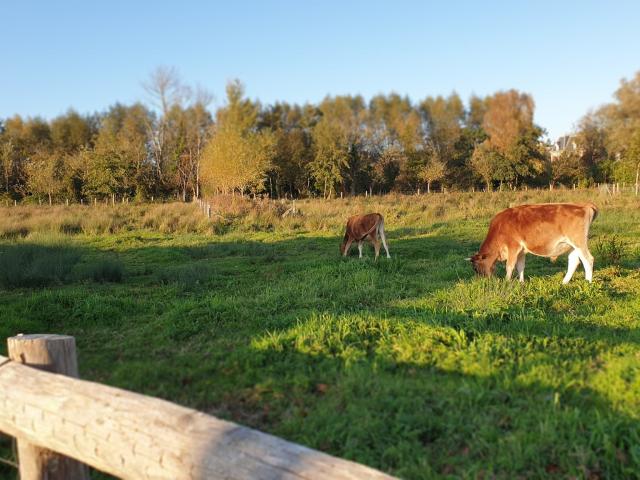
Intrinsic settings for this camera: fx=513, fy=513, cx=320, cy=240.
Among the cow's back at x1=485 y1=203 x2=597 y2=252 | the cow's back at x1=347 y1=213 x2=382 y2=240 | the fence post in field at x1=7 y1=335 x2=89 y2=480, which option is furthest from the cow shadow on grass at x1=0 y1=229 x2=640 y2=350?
the fence post in field at x1=7 y1=335 x2=89 y2=480

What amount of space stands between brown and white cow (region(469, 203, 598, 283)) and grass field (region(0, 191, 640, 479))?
0.52 m

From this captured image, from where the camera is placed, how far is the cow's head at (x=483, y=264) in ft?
30.3

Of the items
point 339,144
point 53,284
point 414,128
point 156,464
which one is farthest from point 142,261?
point 414,128

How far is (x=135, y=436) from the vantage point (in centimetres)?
226

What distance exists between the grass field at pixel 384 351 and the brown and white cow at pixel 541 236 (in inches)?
20.4

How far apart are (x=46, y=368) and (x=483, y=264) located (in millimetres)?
7875

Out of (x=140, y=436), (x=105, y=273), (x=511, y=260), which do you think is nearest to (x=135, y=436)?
(x=140, y=436)

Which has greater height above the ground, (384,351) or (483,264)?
(483,264)

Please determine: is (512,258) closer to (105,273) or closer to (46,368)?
(105,273)

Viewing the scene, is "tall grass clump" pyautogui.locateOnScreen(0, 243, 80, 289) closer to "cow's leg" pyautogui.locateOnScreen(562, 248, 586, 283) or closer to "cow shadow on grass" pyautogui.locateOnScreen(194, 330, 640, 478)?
"cow shadow on grass" pyautogui.locateOnScreen(194, 330, 640, 478)

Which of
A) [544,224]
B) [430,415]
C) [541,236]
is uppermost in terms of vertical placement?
[544,224]

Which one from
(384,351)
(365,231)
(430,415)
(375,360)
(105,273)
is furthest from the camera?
(365,231)

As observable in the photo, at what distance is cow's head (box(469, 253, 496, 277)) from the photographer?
9234mm

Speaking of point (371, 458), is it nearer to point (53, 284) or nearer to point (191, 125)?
point (53, 284)
